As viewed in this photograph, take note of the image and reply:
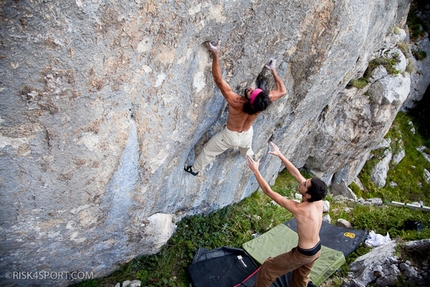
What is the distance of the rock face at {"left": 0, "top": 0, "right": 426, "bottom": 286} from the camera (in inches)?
143

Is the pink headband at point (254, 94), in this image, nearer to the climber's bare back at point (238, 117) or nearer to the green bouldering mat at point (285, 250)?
the climber's bare back at point (238, 117)

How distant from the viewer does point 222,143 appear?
6.13 m

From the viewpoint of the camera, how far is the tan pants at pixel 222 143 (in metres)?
6.00

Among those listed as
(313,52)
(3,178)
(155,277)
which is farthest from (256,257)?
(3,178)

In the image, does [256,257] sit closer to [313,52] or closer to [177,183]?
[177,183]

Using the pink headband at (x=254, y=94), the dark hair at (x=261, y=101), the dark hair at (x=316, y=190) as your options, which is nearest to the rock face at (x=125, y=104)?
the pink headband at (x=254, y=94)

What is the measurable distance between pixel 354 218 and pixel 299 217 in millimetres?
5016

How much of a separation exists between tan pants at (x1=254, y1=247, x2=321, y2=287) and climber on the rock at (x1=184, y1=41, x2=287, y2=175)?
2.14 meters

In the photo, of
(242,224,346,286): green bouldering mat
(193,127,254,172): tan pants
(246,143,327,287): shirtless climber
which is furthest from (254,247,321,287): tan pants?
(193,127,254,172): tan pants

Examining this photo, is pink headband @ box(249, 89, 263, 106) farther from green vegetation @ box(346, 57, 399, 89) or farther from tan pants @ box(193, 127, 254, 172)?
green vegetation @ box(346, 57, 399, 89)

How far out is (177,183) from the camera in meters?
6.55

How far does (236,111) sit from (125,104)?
192cm

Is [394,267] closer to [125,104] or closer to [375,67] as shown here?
[125,104]

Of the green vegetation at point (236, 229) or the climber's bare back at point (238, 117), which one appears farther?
the green vegetation at point (236, 229)
